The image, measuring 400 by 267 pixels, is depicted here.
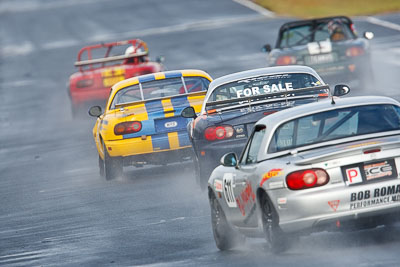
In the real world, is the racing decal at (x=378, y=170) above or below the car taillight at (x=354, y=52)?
above

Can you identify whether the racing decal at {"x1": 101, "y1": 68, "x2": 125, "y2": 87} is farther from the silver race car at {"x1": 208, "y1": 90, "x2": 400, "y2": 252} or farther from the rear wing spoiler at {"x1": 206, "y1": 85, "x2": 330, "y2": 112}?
the silver race car at {"x1": 208, "y1": 90, "x2": 400, "y2": 252}

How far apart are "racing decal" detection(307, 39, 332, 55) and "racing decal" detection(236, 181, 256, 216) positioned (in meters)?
13.6

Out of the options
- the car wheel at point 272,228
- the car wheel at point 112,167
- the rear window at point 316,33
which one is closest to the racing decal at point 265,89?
the car wheel at point 112,167

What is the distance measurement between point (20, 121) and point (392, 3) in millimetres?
22392

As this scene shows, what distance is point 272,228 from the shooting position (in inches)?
330

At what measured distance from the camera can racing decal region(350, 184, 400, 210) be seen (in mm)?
8023

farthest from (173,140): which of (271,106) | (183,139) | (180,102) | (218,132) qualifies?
(271,106)

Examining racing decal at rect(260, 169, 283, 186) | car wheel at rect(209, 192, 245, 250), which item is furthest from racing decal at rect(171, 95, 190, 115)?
racing decal at rect(260, 169, 283, 186)

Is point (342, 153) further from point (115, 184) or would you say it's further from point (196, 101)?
point (115, 184)

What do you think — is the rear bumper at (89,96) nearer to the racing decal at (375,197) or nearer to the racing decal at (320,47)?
the racing decal at (320,47)

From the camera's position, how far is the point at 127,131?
15008 mm

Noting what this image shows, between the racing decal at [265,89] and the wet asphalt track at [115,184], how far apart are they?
1297 millimetres

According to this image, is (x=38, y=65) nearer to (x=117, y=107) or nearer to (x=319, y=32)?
(x=319, y=32)

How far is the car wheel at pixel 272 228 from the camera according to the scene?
831 centimetres
